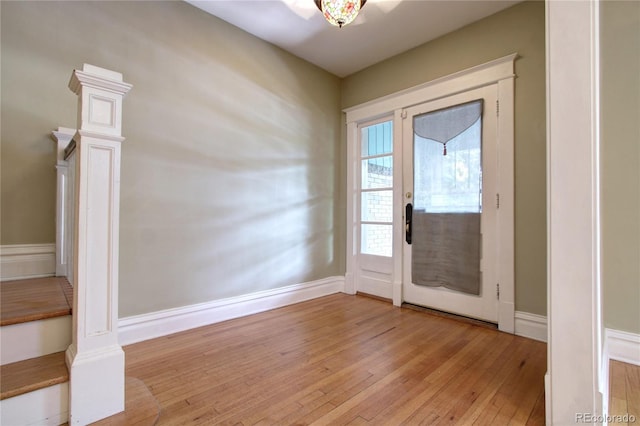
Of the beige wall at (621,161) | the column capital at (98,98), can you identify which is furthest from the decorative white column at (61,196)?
the beige wall at (621,161)

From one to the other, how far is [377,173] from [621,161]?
199cm

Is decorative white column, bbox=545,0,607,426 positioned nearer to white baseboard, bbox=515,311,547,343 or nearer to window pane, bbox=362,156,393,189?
white baseboard, bbox=515,311,547,343

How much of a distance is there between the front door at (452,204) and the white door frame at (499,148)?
6cm

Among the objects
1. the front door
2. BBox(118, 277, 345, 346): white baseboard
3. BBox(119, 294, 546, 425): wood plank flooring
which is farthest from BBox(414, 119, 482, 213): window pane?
BBox(118, 277, 345, 346): white baseboard

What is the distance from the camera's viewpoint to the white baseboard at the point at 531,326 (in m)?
2.24

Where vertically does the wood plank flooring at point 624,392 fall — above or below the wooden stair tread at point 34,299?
below

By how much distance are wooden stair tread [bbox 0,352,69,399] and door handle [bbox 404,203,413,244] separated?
2.73 m

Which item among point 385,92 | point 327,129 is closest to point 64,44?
point 327,129

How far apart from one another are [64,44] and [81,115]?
123 centimetres

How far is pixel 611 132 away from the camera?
204cm

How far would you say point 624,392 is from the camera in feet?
5.16

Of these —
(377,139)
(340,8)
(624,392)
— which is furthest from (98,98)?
(624,392)

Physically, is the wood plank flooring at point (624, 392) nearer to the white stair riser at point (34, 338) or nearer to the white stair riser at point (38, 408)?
the white stair riser at point (38, 408)

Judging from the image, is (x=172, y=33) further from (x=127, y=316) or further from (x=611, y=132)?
(x=611, y=132)
